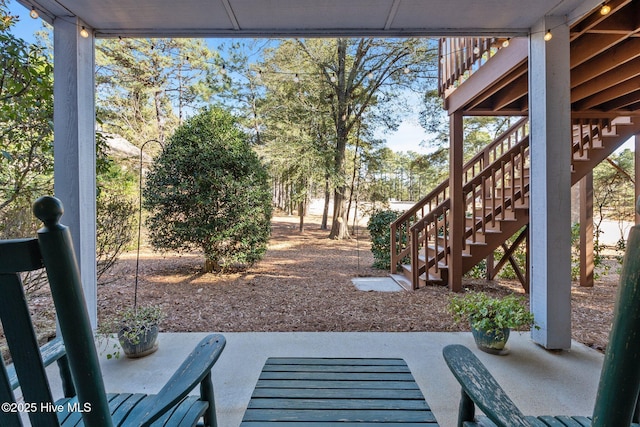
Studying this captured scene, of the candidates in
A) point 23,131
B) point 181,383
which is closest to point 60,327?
point 181,383

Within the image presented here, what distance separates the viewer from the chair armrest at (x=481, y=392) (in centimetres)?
87

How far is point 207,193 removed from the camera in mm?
4449

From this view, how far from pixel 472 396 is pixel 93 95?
3254 millimetres

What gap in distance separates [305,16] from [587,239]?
512cm

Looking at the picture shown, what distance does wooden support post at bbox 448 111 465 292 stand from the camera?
4016 millimetres

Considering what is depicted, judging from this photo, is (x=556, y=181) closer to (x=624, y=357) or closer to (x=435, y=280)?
(x=435, y=280)

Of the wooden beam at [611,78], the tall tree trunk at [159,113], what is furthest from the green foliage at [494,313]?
the tall tree trunk at [159,113]

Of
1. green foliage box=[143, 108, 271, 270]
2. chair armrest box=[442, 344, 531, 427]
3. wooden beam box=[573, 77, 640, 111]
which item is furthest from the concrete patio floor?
wooden beam box=[573, 77, 640, 111]

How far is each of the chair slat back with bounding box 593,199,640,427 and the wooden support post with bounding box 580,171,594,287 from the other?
5.30 meters

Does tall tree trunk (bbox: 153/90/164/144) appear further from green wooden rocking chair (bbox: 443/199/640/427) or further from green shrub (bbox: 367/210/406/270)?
green wooden rocking chair (bbox: 443/199/640/427)

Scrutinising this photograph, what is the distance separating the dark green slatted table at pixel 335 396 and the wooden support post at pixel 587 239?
4.66 m

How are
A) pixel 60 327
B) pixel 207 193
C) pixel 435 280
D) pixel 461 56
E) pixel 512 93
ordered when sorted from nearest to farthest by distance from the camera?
pixel 60 327 → pixel 461 56 → pixel 512 93 → pixel 435 280 → pixel 207 193

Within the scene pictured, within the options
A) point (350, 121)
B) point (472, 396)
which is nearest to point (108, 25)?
point (472, 396)

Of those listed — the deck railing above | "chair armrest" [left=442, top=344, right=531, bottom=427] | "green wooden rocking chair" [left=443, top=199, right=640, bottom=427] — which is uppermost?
the deck railing above
